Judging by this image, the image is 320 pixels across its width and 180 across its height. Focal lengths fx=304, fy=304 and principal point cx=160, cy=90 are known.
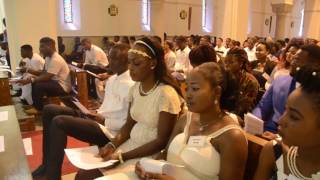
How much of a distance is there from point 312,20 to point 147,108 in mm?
17914

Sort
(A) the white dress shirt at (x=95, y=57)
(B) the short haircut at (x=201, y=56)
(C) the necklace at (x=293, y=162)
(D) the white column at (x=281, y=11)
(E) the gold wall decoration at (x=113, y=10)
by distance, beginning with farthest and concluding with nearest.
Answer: (D) the white column at (x=281, y=11) < (E) the gold wall decoration at (x=113, y=10) < (A) the white dress shirt at (x=95, y=57) < (B) the short haircut at (x=201, y=56) < (C) the necklace at (x=293, y=162)

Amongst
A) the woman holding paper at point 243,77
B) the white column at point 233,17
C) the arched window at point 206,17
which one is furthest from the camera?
the arched window at point 206,17

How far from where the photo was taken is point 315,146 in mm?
1193

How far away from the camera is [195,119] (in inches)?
73.7

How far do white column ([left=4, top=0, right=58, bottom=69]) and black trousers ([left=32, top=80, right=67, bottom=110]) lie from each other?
5.95ft

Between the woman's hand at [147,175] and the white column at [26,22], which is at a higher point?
the white column at [26,22]

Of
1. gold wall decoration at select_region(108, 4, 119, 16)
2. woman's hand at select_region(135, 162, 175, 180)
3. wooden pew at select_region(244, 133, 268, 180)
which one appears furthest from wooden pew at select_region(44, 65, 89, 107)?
gold wall decoration at select_region(108, 4, 119, 16)

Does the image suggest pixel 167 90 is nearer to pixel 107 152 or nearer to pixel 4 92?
pixel 107 152

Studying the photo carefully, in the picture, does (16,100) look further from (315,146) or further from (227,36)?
(227,36)

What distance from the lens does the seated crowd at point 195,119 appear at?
1.22 meters

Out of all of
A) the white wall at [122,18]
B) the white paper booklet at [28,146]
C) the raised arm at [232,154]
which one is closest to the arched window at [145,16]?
the white wall at [122,18]

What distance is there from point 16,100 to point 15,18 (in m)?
1.88

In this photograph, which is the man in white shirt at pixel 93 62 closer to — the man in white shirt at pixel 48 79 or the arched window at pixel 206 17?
the man in white shirt at pixel 48 79

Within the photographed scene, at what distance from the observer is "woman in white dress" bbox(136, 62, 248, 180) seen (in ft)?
5.16
